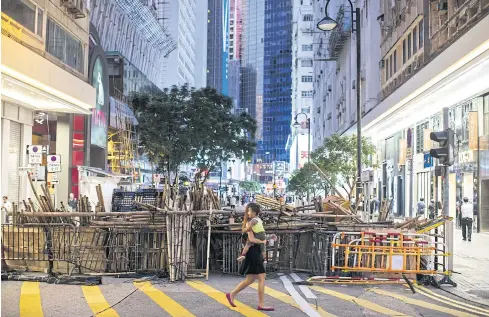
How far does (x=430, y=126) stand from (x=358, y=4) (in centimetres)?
2239

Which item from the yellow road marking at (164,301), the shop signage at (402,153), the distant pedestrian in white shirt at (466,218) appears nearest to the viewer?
the yellow road marking at (164,301)

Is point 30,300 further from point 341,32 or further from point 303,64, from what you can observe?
point 303,64

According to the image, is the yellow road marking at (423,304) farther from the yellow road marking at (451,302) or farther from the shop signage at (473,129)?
the shop signage at (473,129)

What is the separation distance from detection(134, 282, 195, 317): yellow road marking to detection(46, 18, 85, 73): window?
1790cm

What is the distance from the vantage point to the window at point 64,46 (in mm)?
25422

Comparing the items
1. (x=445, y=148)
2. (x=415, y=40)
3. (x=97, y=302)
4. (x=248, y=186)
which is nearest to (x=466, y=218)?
(x=445, y=148)

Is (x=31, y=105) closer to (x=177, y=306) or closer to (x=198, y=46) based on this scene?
(x=177, y=306)

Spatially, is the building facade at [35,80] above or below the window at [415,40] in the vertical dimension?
below

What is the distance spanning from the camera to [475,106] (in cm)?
2406

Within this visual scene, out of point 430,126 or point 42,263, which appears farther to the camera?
point 430,126

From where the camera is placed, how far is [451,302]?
888cm

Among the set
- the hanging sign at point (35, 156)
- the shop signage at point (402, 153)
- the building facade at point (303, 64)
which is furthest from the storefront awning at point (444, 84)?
the building facade at point (303, 64)

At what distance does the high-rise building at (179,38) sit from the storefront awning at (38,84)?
81.7 m

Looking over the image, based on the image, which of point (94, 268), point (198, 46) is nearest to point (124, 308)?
point (94, 268)
